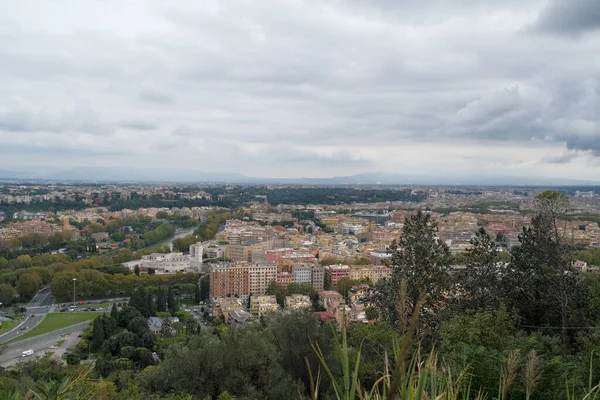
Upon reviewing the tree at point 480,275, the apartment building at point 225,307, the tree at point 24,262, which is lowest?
the apartment building at point 225,307

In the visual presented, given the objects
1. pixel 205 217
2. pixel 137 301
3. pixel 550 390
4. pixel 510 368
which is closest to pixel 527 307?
pixel 550 390

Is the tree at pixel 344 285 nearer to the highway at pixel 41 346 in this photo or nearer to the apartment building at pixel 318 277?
the apartment building at pixel 318 277

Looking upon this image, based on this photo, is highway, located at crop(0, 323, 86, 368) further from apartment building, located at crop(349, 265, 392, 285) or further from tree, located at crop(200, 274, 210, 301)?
apartment building, located at crop(349, 265, 392, 285)

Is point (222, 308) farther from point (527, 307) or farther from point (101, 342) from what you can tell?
point (527, 307)

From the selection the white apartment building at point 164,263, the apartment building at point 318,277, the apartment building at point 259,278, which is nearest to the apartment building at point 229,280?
the apartment building at point 259,278

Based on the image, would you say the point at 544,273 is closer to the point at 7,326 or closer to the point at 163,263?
the point at 7,326


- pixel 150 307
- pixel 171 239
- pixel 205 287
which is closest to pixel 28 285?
pixel 150 307
